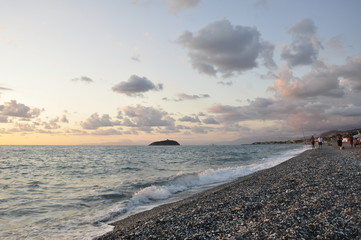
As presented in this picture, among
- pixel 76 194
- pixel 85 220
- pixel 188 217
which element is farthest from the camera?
pixel 76 194

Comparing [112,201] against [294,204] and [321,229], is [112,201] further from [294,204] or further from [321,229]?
[321,229]

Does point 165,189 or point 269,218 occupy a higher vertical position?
point 269,218

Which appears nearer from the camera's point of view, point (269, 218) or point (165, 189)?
point (269, 218)

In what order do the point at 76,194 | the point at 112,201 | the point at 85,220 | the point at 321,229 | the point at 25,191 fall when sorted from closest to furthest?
the point at 321,229, the point at 85,220, the point at 112,201, the point at 76,194, the point at 25,191

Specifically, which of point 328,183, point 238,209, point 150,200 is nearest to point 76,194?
point 150,200

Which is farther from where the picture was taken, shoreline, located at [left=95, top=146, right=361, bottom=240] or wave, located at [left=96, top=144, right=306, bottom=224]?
wave, located at [left=96, top=144, right=306, bottom=224]

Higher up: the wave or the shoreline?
the shoreline

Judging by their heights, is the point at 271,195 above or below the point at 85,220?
above

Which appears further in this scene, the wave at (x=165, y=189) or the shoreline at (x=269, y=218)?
the wave at (x=165, y=189)

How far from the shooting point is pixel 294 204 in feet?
34.9

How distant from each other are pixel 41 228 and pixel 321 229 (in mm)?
12404

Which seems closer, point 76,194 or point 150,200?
point 150,200

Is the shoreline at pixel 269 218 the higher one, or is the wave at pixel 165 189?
the shoreline at pixel 269 218

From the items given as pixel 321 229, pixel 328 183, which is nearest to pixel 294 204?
pixel 321 229
